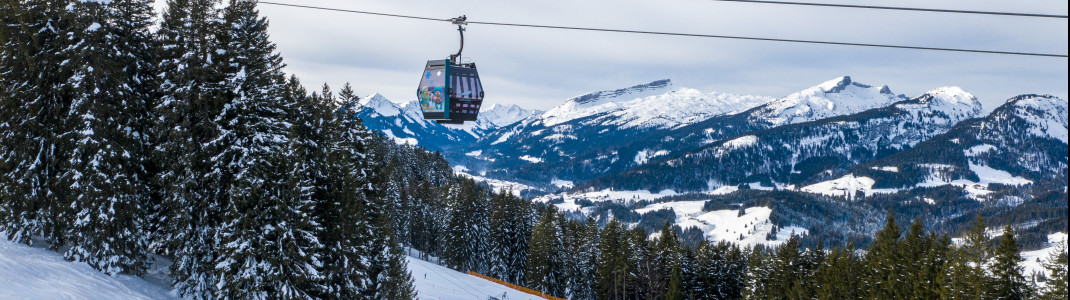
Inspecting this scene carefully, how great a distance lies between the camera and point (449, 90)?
22.9m

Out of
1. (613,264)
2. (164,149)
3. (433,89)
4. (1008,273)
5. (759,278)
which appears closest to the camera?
(433,89)

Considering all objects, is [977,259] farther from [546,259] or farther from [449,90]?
[546,259]

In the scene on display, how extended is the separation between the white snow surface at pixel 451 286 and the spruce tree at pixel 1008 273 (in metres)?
36.0

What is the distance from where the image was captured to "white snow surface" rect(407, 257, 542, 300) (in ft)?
176

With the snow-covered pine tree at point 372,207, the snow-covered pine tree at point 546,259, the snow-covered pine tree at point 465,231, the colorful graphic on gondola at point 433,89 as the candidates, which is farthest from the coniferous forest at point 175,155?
the snow-covered pine tree at point 465,231

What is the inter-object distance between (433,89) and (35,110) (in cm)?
1645

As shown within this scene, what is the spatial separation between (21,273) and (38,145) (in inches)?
250

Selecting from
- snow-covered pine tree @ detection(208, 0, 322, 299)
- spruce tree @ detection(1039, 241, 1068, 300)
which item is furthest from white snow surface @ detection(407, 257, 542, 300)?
spruce tree @ detection(1039, 241, 1068, 300)

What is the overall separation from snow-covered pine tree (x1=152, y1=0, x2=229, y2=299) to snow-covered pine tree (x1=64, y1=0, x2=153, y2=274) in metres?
1.49

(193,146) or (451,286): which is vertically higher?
(193,146)

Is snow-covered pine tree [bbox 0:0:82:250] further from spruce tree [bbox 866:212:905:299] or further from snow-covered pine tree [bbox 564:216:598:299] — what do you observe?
snow-covered pine tree [bbox 564:216:598:299]

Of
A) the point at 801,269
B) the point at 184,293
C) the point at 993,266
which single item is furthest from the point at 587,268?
the point at 184,293

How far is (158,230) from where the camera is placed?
26.0 meters

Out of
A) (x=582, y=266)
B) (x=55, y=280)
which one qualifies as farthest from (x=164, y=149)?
(x=582, y=266)
